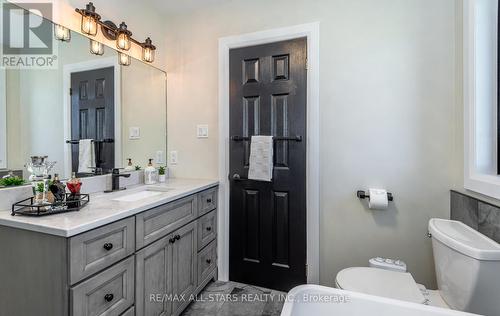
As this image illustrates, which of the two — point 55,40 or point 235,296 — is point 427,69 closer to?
point 235,296

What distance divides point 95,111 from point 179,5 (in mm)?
1178

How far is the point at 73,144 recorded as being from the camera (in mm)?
1566

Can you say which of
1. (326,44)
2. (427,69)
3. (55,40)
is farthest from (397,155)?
(55,40)

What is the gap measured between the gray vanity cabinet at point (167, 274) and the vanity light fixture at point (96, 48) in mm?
1348

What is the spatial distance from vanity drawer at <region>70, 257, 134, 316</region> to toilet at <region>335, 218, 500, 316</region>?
108 centimetres

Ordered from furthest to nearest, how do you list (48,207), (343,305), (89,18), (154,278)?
(89,18), (154,278), (48,207), (343,305)

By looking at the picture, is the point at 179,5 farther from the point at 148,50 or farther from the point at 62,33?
the point at 62,33

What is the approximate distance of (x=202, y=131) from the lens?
7.19 feet

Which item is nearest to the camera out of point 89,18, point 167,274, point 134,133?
point 167,274

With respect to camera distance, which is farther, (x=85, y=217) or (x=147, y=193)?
(x=147, y=193)

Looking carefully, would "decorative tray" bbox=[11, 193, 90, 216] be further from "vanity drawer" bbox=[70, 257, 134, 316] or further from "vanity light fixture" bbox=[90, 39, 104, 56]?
"vanity light fixture" bbox=[90, 39, 104, 56]

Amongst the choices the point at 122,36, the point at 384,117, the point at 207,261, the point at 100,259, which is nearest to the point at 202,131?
the point at 122,36

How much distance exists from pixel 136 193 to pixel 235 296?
1.08 meters

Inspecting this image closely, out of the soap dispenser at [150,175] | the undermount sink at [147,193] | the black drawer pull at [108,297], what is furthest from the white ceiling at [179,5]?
the black drawer pull at [108,297]
